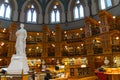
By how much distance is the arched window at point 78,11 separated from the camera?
1380 inches

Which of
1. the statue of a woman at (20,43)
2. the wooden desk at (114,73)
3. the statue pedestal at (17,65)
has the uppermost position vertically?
the statue of a woman at (20,43)

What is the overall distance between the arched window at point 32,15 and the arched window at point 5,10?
4554mm

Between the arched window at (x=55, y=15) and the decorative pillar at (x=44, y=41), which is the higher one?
the arched window at (x=55, y=15)

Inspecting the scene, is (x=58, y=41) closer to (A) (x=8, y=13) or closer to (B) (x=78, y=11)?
(B) (x=78, y=11)

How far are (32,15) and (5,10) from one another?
254 inches

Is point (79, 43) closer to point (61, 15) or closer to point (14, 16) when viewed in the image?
point (61, 15)

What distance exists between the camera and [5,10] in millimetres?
34719

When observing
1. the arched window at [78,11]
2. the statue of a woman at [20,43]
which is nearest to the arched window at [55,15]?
the arched window at [78,11]

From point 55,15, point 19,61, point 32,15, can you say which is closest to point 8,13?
point 32,15

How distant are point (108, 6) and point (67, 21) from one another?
10.5m

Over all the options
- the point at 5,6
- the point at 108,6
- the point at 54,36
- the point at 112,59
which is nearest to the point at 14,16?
the point at 5,6

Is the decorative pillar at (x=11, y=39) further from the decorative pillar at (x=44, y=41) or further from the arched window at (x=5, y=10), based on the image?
the decorative pillar at (x=44, y=41)

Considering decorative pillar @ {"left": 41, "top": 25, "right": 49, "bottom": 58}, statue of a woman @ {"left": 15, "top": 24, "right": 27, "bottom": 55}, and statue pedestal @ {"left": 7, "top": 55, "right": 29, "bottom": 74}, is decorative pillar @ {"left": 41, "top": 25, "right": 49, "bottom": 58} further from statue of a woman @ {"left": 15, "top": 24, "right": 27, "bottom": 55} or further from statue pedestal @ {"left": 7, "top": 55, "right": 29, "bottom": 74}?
statue pedestal @ {"left": 7, "top": 55, "right": 29, "bottom": 74}

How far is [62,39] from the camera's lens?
33.6m
